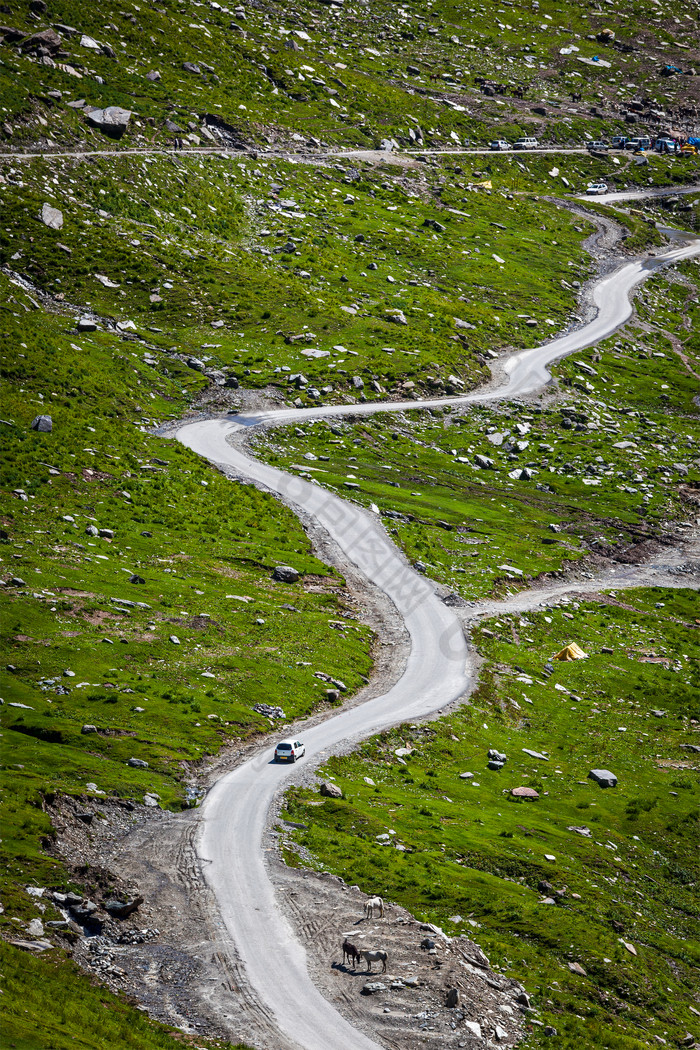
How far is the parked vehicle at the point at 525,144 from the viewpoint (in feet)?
621

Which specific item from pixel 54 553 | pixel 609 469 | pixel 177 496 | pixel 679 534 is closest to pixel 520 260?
pixel 609 469

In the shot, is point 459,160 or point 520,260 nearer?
point 520,260

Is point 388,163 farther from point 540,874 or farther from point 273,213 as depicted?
point 540,874

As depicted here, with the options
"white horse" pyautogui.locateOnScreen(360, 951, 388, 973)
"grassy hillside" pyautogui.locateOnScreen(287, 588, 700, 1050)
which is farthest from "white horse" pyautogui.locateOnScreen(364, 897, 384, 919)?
"white horse" pyautogui.locateOnScreen(360, 951, 388, 973)

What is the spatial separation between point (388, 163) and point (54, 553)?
396 feet

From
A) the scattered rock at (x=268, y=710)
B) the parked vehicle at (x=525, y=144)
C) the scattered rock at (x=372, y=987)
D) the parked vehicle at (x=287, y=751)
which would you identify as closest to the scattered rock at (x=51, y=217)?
the scattered rock at (x=268, y=710)

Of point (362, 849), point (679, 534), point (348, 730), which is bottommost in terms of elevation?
point (679, 534)

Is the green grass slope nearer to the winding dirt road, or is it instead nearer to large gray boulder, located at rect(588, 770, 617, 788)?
the winding dirt road

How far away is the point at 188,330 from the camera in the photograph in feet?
353

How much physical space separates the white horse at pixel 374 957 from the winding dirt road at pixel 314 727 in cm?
220

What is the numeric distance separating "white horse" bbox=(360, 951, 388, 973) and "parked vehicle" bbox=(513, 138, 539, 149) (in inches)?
7060

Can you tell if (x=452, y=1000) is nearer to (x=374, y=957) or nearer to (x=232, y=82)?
(x=374, y=957)

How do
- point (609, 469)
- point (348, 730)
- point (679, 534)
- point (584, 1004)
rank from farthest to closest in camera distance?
point (609, 469), point (679, 534), point (348, 730), point (584, 1004)

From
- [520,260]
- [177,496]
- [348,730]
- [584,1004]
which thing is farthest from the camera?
[520,260]
